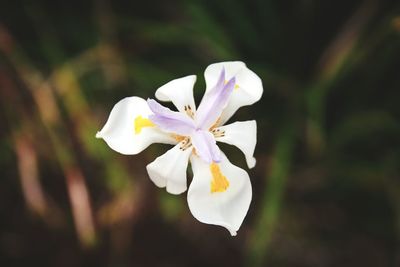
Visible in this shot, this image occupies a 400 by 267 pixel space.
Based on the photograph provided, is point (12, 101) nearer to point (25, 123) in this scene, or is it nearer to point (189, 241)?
point (25, 123)

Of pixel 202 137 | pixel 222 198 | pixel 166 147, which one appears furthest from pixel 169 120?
pixel 166 147

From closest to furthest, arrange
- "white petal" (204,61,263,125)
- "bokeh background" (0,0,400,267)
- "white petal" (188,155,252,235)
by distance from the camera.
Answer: "white petal" (188,155,252,235) < "white petal" (204,61,263,125) < "bokeh background" (0,0,400,267)

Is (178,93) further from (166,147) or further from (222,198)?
(166,147)

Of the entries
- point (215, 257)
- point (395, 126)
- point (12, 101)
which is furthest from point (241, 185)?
point (12, 101)

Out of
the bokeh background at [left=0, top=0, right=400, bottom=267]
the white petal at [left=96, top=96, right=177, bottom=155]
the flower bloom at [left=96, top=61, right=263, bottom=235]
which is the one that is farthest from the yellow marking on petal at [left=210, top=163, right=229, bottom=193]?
the bokeh background at [left=0, top=0, right=400, bottom=267]

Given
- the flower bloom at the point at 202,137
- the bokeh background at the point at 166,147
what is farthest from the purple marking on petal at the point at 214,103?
the bokeh background at the point at 166,147

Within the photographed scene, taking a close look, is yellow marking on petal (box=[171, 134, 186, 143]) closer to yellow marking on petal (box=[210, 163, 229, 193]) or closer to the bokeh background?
yellow marking on petal (box=[210, 163, 229, 193])

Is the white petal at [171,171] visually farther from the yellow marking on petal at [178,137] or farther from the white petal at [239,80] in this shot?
the white petal at [239,80]
